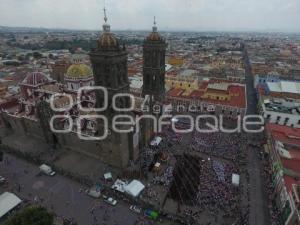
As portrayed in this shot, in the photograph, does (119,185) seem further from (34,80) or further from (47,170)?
(34,80)

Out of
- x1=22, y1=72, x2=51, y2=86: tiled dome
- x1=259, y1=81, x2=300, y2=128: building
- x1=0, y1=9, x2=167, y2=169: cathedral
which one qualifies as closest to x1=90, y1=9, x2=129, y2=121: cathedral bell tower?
x1=0, y1=9, x2=167, y2=169: cathedral

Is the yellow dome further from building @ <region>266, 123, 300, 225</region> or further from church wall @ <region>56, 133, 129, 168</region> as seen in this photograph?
building @ <region>266, 123, 300, 225</region>

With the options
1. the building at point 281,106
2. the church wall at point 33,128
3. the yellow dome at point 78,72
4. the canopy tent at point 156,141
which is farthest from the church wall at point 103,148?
the building at point 281,106

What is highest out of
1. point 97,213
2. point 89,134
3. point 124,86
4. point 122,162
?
point 124,86

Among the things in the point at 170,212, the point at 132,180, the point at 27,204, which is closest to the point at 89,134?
the point at 132,180

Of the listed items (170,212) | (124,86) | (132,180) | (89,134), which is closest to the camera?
(170,212)

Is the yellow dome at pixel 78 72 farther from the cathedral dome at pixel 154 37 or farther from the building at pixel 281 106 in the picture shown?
the building at pixel 281 106

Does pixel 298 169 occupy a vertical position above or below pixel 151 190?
above

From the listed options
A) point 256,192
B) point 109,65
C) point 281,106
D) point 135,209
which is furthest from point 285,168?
point 109,65

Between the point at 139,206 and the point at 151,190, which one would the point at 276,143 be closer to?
the point at 151,190
